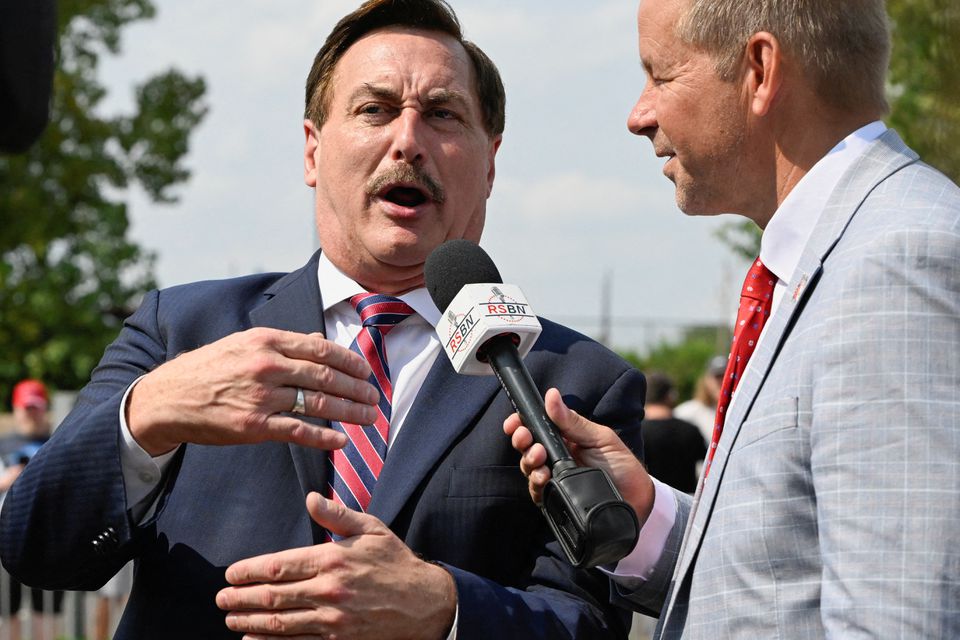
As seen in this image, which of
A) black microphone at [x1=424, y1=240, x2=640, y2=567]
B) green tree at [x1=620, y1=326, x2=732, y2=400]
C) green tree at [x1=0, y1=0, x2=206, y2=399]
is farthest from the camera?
green tree at [x1=620, y1=326, x2=732, y2=400]

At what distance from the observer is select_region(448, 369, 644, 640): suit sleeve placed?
2713 mm

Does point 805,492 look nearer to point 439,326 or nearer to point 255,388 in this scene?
point 439,326

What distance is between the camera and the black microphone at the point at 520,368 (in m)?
2.31

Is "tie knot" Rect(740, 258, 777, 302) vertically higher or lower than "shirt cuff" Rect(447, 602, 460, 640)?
higher

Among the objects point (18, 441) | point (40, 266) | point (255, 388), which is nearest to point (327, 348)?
point (255, 388)

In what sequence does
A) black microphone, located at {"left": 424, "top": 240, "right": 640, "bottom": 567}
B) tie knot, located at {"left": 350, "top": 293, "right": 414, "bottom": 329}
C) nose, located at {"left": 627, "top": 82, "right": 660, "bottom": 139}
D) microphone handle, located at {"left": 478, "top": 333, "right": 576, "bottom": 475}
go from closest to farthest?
black microphone, located at {"left": 424, "top": 240, "right": 640, "bottom": 567} → microphone handle, located at {"left": 478, "top": 333, "right": 576, "bottom": 475} → nose, located at {"left": 627, "top": 82, "right": 660, "bottom": 139} → tie knot, located at {"left": 350, "top": 293, "right": 414, "bottom": 329}

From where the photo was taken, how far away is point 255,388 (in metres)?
2.59

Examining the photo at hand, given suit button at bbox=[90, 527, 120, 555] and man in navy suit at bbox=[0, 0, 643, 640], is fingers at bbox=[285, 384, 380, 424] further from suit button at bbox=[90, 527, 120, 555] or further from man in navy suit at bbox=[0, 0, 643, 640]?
suit button at bbox=[90, 527, 120, 555]

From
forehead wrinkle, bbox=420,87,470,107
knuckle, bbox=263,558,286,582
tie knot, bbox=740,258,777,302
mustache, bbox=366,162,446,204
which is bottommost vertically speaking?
knuckle, bbox=263,558,286,582

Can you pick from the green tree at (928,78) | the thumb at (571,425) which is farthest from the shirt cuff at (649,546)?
the green tree at (928,78)

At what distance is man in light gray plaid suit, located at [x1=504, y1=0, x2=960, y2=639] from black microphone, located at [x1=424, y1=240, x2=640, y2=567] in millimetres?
68

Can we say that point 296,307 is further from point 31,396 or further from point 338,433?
point 31,396

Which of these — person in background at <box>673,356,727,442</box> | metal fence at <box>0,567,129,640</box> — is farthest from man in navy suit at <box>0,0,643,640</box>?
person in background at <box>673,356,727,442</box>

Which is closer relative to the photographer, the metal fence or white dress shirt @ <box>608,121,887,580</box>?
white dress shirt @ <box>608,121,887,580</box>
